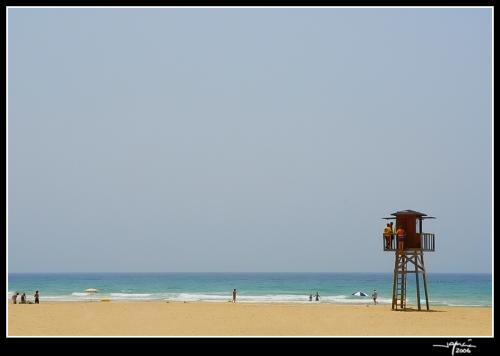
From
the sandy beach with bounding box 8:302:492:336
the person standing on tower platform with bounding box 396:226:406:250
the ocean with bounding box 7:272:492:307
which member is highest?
the person standing on tower platform with bounding box 396:226:406:250

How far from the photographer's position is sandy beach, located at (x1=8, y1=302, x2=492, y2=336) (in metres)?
28.6

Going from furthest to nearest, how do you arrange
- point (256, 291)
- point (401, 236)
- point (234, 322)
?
1. point (256, 291)
2. point (401, 236)
3. point (234, 322)

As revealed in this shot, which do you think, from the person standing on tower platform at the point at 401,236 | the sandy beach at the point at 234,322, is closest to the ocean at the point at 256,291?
the sandy beach at the point at 234,322

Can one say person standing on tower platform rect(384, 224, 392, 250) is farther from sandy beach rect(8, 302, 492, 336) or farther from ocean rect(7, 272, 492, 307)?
ocean rect(7, 272, 492, 307)

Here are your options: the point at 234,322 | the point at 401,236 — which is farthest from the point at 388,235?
the point at 234,322

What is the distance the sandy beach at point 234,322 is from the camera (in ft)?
93.9

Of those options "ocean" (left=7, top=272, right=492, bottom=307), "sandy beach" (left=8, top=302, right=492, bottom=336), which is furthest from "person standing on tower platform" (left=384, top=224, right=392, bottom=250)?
"ocean" (left=7, top=272, right=492, bottom=307)

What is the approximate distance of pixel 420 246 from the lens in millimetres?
36281

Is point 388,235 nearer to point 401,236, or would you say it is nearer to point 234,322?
point 401,236

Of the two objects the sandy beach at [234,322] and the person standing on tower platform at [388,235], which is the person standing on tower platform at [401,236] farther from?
the sandy beach at [234,322]

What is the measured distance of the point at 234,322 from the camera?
105 ft
